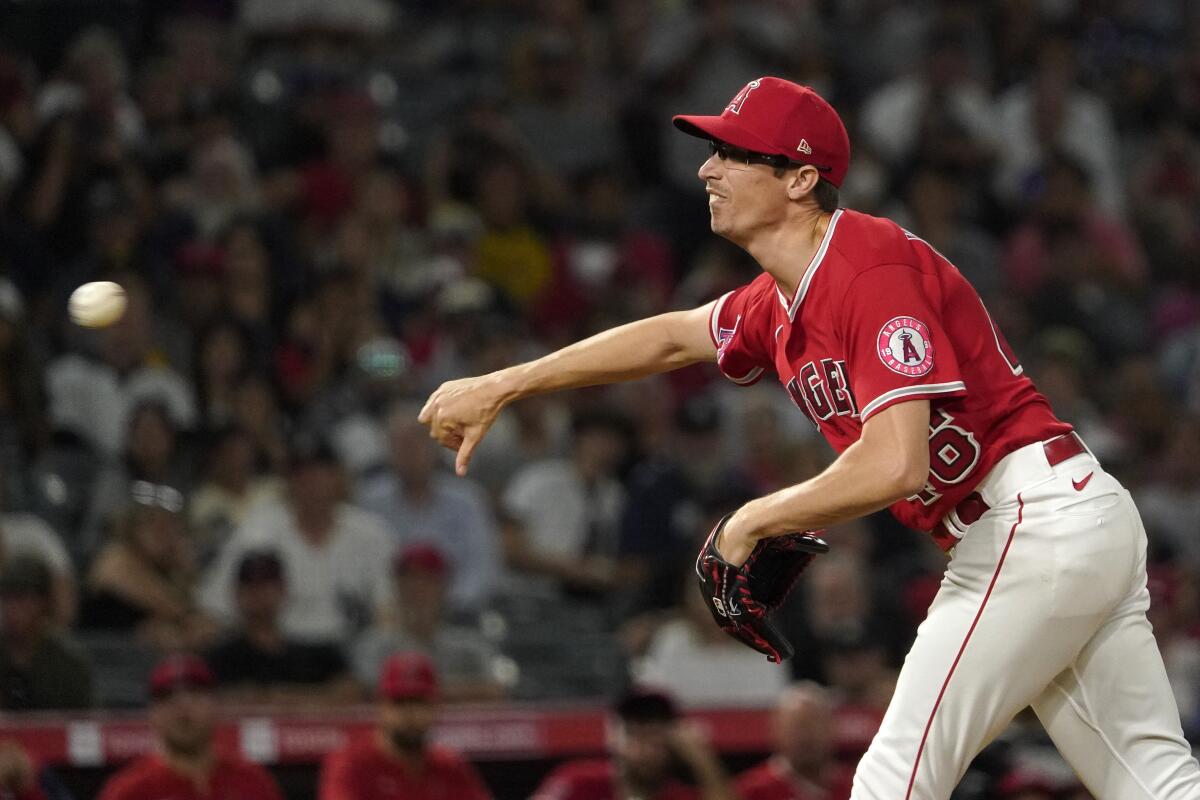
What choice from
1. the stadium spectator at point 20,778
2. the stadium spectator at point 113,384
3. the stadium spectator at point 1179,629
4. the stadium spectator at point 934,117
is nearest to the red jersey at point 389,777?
the stadium spectator at point 20,778

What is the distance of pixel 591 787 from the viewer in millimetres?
7457

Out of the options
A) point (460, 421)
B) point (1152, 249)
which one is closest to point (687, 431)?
point (1152, 249)

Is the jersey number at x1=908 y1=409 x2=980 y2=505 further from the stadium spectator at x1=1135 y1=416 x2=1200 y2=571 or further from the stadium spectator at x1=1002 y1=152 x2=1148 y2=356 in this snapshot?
the stadium spectator at x1=1002 y1=152 x2=1148 y2=356

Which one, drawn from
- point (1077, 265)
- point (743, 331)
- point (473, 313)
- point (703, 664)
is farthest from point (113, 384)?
point (1077, 265)

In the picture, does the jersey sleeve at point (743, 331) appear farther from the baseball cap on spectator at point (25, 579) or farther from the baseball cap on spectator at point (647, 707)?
the baseball cap on spectator at point (25, 579)

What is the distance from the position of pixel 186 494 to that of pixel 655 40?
5.05 meters

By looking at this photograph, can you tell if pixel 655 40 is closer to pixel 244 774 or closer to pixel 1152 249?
pixel 1152 249

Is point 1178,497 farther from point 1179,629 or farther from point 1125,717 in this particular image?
point 1125,717

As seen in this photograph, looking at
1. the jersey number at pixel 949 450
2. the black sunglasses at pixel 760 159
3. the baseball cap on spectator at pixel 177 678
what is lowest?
the baseball cap on spectator at pixel 177 678

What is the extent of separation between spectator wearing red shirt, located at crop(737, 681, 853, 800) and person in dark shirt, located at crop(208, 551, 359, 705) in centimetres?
172

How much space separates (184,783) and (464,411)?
9.94 feet

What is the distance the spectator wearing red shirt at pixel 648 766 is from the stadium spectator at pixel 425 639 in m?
0.84

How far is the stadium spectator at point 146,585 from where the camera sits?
26.0ft

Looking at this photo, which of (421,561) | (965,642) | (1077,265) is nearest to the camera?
(965,642)
